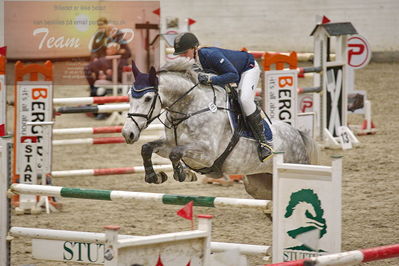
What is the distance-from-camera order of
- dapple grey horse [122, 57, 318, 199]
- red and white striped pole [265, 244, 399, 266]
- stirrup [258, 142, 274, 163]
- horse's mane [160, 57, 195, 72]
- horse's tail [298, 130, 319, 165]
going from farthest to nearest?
horse's tail [298, 130, 319, 165], stirrup [258, 142, 274, 163], horse's mane [160, 57, 195, 72], dapple grey horse [122, 57, 318, 199], red and white striped pole [265, 244, 399, 266]

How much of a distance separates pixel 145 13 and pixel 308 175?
470 inches

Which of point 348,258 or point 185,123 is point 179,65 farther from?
point 348,258

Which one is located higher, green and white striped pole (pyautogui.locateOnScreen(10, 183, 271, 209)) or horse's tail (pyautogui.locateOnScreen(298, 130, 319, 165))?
horse's tail (pyautogui.locateOnScreen(298, 130, 319, 165))

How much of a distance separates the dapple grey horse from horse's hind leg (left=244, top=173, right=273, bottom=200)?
6.6 inches

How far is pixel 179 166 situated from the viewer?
17.4ft

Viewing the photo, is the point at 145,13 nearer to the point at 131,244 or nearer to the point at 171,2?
the point at 171,2

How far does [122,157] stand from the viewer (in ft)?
32.4

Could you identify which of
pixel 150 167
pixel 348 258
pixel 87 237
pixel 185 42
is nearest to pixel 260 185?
pixel 150 167

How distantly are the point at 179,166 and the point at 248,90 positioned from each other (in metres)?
0.78

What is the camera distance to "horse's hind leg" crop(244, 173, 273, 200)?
6070 millimetres

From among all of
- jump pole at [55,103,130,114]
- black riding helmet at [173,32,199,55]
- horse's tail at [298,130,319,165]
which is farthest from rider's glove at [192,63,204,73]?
jump pole at [55,103,130,114]

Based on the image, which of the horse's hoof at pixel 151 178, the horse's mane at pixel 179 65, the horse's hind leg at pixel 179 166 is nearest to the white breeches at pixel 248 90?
the horse's mane at pixel 179 65

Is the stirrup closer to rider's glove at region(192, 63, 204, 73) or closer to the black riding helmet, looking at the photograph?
rider's glove at region(192, 63, 204, 73)

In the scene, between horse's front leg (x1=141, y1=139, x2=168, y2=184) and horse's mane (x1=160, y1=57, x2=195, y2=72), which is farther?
horse's mane (x1=160, y1=57, x2=195, y2=72)
